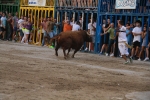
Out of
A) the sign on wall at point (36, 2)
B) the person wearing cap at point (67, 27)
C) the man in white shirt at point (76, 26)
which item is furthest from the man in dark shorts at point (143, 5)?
the sign on wall at point (36, 2)

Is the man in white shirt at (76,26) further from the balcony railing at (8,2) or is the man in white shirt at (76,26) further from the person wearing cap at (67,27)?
the balcony railing at (8,2)

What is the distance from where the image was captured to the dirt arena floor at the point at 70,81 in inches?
331

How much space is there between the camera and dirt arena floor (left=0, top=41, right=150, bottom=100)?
840cm

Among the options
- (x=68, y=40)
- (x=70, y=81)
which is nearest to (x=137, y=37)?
(x=68, y=40)

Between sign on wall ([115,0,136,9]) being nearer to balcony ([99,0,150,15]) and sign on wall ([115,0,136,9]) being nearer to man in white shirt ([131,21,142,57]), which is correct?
balcony ([99,0,150,15])

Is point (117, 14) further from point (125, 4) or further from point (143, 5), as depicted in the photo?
point (143, 5)

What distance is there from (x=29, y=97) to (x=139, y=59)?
10195mm

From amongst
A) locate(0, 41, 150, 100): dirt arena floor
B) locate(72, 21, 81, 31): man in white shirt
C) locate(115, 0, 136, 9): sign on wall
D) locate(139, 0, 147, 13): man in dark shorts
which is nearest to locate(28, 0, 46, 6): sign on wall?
locate(72, 21, 81, 31): man in white shirt

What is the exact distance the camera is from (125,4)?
18.7 metres

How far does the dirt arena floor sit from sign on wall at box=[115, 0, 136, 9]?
456cm

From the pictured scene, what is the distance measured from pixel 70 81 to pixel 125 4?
9.26m

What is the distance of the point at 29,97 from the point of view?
789 cm

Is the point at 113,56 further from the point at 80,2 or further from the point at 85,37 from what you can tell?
the point at 80,2

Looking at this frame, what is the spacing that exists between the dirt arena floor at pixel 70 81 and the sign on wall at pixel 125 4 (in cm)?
456
